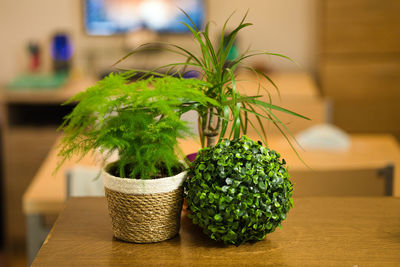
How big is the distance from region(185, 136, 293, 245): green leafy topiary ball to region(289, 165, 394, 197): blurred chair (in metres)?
0.66

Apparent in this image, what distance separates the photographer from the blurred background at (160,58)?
3371 mm

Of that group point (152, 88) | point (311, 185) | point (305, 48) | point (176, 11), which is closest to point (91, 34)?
point (176, 11)

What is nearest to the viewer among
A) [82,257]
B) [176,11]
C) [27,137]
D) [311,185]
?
[82,257]

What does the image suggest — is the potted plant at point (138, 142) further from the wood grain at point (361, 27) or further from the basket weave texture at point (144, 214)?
the wood grain at point (361, 27)

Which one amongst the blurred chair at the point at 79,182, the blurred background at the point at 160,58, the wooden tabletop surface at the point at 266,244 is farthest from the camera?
the blurred background at the point at 160,58

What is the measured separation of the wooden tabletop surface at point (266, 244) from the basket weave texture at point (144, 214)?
0.02 metres

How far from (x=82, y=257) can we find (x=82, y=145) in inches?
7.2

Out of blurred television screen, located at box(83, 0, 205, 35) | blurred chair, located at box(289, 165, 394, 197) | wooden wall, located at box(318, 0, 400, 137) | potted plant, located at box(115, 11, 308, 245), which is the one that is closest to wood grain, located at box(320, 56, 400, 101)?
wooden wall, located at box(318, 0, 400, 137)

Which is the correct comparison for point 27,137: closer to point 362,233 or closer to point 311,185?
point 311,185

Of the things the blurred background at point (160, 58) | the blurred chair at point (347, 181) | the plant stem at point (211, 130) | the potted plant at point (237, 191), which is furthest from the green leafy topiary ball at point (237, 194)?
the blurred background at point (160, 58)

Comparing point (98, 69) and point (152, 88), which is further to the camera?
point (98, 69)

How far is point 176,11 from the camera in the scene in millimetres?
3826

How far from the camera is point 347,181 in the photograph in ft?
5.28

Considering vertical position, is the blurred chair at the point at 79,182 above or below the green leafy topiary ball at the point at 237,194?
below
